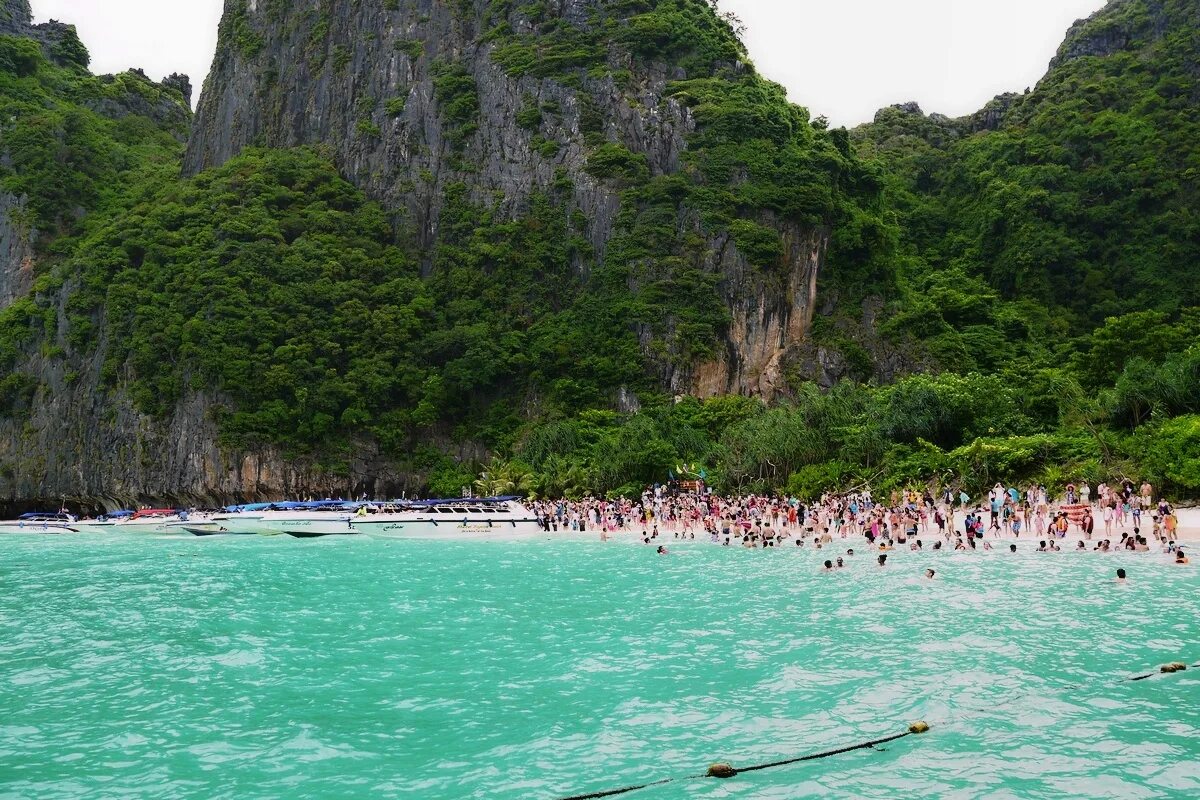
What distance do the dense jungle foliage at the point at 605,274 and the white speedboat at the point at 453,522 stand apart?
664cm

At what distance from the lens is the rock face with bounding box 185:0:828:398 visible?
7312 centimetres

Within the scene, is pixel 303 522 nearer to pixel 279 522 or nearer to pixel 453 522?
pixel 279 522

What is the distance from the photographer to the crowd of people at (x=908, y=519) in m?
31.3

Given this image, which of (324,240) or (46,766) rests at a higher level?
(324,240)

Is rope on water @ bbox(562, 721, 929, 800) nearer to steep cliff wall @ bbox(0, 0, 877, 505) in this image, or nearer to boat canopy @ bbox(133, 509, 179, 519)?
steep cliff wall @ bbox(0, 0, 877, 505)

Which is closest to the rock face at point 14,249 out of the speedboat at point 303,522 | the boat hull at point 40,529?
the boat hull at point 40,529

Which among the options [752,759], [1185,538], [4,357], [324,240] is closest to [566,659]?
[752,759]

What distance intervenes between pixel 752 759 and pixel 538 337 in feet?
215

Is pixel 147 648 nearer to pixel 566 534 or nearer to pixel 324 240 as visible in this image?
pixel 566 534

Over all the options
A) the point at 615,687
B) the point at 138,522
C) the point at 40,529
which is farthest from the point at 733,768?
the point at 40,529

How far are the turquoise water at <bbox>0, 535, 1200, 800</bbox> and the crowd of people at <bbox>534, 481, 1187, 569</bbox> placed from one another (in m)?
4.27

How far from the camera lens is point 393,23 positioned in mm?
96188

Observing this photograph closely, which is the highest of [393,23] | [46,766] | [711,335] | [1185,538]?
[393,23]

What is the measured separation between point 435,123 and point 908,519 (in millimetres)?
69310
